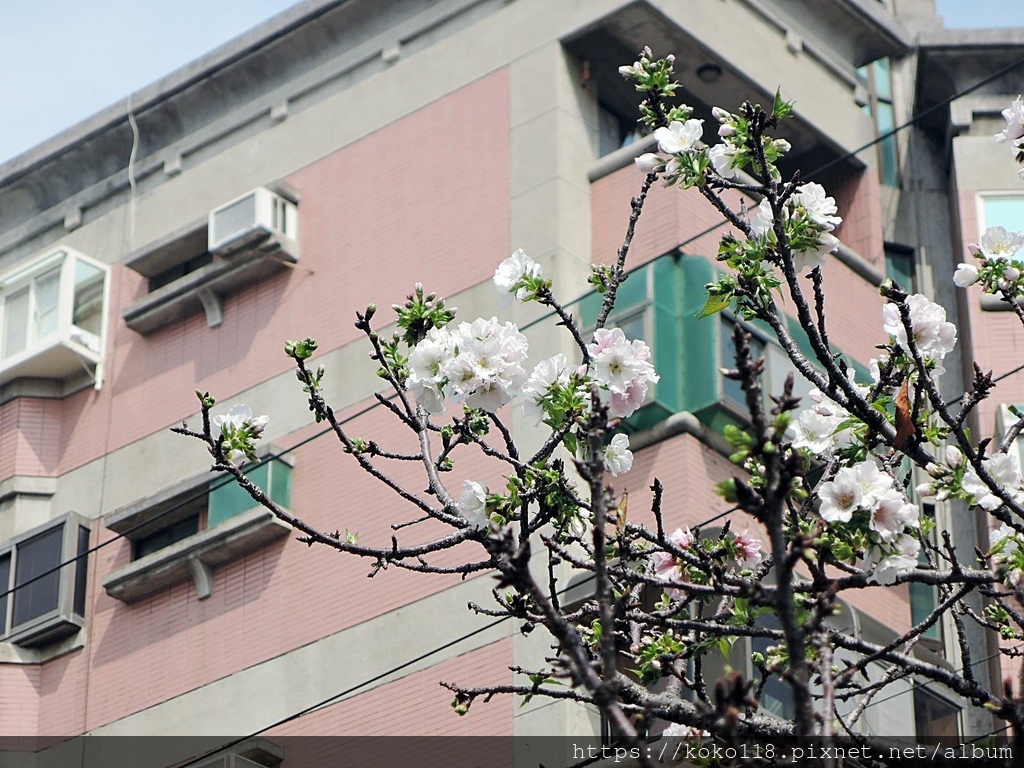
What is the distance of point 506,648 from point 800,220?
9.67m

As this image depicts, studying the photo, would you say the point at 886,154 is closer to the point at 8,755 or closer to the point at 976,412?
the point at 976,412

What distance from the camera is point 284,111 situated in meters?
23.9

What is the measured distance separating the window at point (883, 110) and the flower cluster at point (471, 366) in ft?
50.6

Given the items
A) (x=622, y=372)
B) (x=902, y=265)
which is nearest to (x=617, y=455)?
(x=622, y=372)

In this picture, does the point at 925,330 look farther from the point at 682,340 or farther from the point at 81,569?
the point at 81,569

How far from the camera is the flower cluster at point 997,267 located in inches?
383

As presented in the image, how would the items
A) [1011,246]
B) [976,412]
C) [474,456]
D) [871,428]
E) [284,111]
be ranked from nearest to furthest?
[871,428] → [1011,246] → [474,456] → [976,412] → [284,111]

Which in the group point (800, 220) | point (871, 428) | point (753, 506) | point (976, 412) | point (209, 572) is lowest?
point (753, 506)

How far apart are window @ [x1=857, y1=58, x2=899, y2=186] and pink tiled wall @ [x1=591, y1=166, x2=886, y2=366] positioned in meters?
1.29


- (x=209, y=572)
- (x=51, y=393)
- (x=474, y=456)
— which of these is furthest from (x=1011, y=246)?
(x=51, y=393)

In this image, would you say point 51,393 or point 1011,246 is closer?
point 1011,246

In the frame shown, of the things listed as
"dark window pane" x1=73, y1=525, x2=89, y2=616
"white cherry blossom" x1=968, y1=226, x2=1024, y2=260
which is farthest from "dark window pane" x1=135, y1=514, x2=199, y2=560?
"white cherry blossom" x1=968, y1=226, x2=1024, y2=260

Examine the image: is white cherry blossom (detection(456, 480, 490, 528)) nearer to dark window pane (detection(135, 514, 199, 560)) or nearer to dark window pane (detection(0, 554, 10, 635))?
dark window pane (detection(135, 514, 199, 560))

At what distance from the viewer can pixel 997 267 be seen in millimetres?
9719
